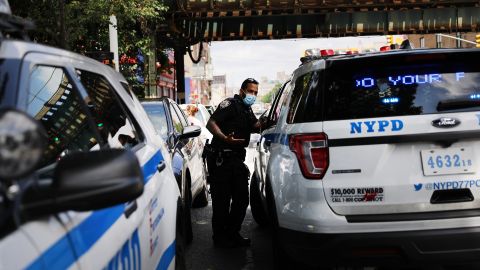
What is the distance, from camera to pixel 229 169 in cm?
607

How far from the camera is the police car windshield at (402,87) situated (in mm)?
3748

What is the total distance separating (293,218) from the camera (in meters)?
3.87

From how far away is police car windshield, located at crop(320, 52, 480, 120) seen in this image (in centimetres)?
375

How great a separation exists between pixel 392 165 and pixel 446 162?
35cm

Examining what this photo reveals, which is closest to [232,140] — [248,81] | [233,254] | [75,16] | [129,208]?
[248,81]

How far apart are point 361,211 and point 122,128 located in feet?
5.30

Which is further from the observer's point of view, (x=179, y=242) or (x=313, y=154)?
(x=313, y=154)

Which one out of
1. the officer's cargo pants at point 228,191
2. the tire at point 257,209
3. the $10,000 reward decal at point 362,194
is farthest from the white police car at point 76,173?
the tire at point 257,209

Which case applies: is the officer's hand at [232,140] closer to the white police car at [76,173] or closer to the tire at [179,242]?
the tire at [179,242]

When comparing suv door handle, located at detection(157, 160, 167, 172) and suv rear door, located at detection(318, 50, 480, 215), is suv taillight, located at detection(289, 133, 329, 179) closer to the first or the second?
suv rear door, located at detection(318, 50, 480, 215)

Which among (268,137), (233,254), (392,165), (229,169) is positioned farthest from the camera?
(229,169)

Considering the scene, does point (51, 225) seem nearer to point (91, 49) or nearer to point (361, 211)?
point (361, 211)

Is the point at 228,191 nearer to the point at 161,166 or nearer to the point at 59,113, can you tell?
the point at 161,166

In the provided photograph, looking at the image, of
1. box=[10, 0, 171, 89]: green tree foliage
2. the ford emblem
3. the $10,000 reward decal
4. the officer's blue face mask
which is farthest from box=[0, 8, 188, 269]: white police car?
box=[10, 0, 171, 89]: green tree foliage
